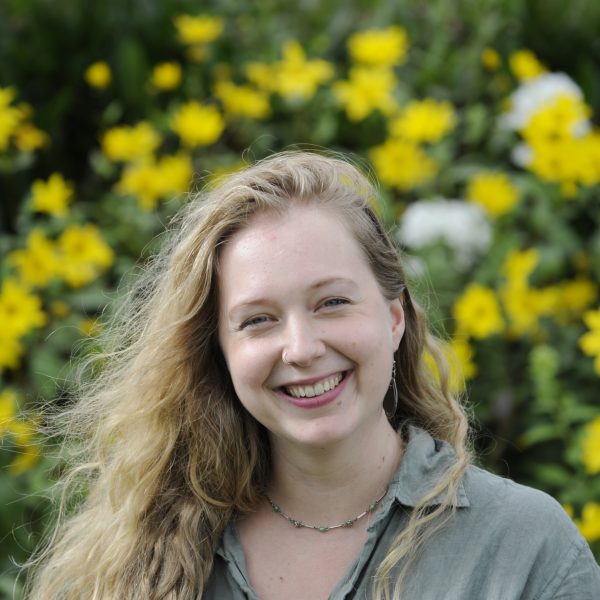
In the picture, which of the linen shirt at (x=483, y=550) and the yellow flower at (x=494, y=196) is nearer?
the linen shirt at (x=483, y=550)

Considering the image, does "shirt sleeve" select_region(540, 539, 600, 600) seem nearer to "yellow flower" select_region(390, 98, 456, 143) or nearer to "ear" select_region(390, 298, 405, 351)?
"ear" select_region(390, 298, 405, 351)

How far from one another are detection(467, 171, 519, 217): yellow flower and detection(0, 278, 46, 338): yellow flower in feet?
5.37

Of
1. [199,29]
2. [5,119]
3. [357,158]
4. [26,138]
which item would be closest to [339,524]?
[357,158]

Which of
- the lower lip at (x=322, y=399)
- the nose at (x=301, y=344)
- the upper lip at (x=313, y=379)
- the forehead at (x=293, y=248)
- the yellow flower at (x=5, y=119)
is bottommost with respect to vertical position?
the yellow flower at (x=5, y=119)

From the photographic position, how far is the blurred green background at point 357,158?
143 inches

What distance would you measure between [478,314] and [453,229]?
0.39 m

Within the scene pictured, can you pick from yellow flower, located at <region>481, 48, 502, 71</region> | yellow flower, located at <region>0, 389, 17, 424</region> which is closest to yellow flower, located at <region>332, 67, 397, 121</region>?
yellow flower, located at <region>481, 48, 502, 71</region>

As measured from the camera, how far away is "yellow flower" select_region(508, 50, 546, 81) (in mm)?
4375

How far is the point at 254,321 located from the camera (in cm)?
202

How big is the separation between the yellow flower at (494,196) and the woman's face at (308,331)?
2.03 m

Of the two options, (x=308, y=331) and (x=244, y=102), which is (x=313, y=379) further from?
(x=244, y=102)

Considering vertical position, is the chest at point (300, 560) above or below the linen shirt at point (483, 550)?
below

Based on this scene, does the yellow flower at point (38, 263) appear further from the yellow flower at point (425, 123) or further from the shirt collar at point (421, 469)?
the shirt collar at point (421, 469)

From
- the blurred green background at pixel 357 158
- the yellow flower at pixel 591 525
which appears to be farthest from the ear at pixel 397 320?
the yellow flower at pixel 591 525
